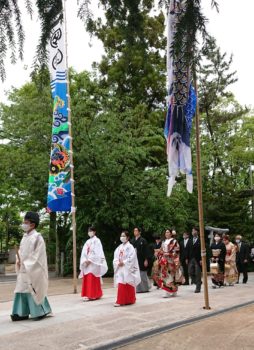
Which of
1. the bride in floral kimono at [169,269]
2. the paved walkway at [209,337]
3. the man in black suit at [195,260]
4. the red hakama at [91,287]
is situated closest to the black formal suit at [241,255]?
the man in black suit at [195,260]

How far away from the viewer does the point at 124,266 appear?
1073 cm

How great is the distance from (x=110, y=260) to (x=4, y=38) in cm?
1747

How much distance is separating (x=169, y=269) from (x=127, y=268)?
2.03 metres

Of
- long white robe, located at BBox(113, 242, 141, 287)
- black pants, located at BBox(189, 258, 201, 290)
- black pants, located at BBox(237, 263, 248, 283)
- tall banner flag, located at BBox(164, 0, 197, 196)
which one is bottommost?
black pants, located at BBox(237, 263, 248, 283)

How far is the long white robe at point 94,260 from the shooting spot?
1161 cm

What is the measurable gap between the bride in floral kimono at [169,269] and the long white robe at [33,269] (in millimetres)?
4638

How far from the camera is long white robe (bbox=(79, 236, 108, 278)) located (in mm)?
11609

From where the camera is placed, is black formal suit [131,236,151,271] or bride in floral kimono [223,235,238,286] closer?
black formal suit [131,236,151,271]

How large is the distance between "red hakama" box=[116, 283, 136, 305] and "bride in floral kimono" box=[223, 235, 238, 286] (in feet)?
22.2

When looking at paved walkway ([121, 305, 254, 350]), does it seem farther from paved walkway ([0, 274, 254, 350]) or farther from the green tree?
the green tree

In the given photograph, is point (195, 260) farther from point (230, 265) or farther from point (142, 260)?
point (230, 265)

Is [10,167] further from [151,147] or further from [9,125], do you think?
[151,147]

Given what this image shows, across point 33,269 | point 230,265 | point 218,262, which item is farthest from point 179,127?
point 230,265

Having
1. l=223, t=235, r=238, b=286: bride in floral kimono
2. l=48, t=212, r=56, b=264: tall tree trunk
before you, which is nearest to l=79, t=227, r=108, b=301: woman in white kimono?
l=223, t=235, r=238, b=286: bride in floral kimono
